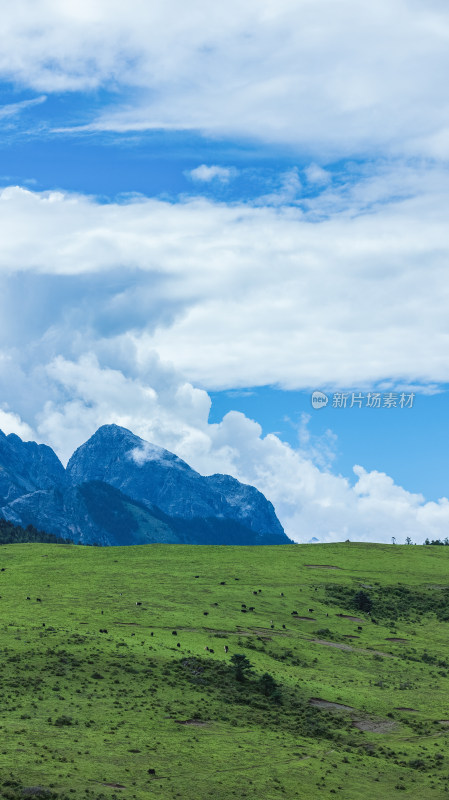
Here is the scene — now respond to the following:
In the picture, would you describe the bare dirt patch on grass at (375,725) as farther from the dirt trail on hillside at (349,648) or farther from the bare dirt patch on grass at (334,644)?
the bare dirt patch on grass at (334,644)

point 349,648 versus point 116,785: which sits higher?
point 349,648

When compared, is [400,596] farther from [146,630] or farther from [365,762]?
[365,762]

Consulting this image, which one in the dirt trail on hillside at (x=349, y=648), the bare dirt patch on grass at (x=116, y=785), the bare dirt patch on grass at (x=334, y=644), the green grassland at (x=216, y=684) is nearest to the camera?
the bare dirt patch on grass at (x=116, y=785)

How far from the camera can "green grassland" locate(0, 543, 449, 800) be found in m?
55.7

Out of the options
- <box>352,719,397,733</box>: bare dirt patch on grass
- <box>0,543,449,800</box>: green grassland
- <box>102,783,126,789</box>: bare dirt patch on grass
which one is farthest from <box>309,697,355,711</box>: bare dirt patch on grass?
<box>102,783,126,789</box>: bare dirt patch on grass

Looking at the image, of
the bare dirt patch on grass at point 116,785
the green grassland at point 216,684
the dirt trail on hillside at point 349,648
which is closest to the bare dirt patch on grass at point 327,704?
the green grassland at point 216,684

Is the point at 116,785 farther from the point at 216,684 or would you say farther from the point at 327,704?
the point at 327,704

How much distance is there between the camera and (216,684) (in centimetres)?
7600

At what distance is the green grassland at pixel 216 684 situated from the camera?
55.7 m

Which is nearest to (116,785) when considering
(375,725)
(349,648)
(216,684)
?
(216,684)

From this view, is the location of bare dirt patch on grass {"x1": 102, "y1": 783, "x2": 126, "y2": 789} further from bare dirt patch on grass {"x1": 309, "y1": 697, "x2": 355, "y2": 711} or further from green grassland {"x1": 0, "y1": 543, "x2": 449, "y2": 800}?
bare dirt patch on grass {"x1": 309, "y1": 697, "x2": 355, "y2": 711}

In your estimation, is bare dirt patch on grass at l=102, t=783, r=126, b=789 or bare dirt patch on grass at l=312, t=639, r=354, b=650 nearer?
bare dirt patch on grass at l=102, t=783, r=126, b=789

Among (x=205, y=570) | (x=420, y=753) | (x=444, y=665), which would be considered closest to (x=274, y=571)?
(x=205, y=570)

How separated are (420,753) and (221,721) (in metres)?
16.8
